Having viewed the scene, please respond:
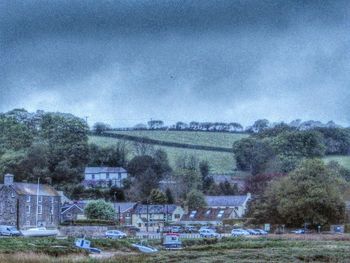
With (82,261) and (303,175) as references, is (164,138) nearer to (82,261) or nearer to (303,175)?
(303,175)

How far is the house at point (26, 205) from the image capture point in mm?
107125

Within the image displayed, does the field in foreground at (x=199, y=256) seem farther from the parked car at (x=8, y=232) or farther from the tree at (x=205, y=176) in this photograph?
the tree at (x=205, y=176)

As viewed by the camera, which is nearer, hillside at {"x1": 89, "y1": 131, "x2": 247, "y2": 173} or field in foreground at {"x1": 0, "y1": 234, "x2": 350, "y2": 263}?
field in foreground at {"x1": 0, "y1": 234, "x2": 350, "y2": 263}

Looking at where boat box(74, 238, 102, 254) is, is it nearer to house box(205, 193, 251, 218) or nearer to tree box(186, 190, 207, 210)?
tree box(186, 190, 207, 210)

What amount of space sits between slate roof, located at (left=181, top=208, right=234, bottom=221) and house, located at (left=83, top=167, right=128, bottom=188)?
77.5 feet

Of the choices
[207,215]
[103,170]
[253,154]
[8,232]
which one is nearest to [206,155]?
[253,154]

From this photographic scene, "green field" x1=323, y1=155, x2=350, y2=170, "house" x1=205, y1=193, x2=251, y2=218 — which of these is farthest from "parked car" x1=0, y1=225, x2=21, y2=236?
"green field" x1=323, y1=155, x2=350, y2=170

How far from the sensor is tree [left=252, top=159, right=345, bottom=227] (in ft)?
349

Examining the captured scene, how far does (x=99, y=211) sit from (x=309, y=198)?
3174 centimetres

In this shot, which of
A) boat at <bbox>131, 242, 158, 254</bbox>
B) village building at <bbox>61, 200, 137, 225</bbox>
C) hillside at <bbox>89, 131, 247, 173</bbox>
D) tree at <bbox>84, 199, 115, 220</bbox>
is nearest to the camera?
boat at <bbox>131, 242, 158, 254</bbox>

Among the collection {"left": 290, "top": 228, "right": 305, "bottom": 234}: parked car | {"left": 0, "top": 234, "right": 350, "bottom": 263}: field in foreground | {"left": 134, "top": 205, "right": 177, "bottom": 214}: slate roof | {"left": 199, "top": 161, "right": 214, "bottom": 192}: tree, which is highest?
{"left": 199, "top": 161, "right": 214, "bottom": 192}: tree

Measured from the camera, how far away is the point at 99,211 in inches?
4515

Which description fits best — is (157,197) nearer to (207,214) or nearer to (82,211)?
(207,214)

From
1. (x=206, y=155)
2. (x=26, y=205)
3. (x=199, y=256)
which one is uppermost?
(x=206, y=155)
